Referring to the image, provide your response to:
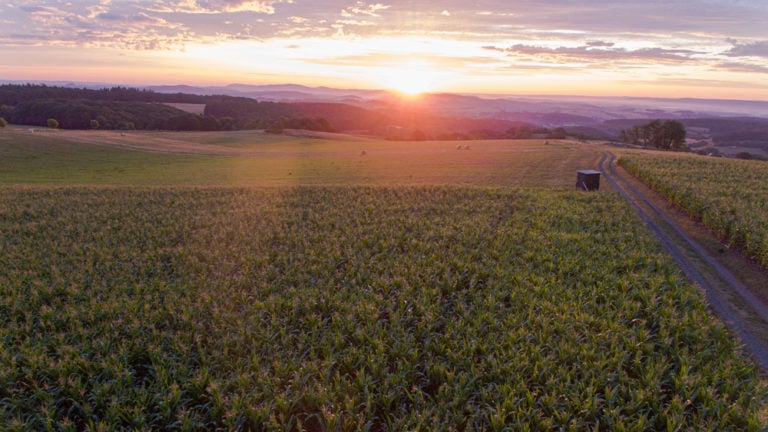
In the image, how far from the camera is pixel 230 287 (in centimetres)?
1126

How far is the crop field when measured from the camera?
1551 centimetres

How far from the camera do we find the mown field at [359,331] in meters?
6.61

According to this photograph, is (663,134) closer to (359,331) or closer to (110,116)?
(359,331)

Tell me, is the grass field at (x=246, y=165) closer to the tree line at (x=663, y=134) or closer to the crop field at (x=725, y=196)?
the crop field at (x=725, y=196)

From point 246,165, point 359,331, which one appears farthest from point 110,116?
point 359,331

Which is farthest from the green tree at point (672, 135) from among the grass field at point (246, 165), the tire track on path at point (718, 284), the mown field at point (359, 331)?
the mown field at point (359, 331)

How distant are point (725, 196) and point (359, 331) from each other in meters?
22.7

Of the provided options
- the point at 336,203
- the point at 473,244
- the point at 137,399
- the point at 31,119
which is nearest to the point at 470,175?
the point at 336,203

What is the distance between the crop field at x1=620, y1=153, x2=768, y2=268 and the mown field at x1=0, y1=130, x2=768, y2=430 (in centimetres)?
396

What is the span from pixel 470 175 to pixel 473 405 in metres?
33.2

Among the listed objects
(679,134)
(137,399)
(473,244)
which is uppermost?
(679,134)

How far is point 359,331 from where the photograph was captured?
870cm

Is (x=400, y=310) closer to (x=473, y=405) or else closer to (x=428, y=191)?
(x=473, y=405)

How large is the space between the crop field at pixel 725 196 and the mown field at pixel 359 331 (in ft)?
13.0
